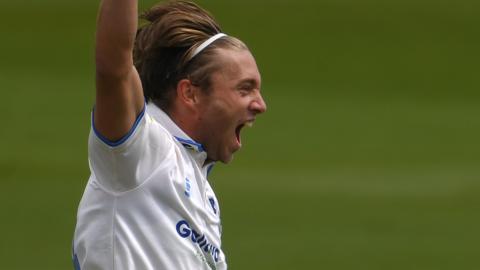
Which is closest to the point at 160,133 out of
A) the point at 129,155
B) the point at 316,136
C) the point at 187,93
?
the point at 129,155

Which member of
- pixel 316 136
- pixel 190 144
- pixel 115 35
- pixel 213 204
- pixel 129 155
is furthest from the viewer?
pixel 316 136

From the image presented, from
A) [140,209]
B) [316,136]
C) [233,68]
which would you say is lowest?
[316,136]

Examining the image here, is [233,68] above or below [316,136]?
above

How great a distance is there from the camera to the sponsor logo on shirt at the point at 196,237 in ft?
11.3

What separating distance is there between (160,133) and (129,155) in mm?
171

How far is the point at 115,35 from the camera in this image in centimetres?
304

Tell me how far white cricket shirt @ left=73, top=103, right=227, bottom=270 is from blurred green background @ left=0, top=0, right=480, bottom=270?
3.91 metres

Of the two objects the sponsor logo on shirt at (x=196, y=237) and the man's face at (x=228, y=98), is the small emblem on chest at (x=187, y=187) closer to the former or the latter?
the sponsor logo on shirt at (x=196, y=237)

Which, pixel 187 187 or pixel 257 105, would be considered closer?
pixel 187 187

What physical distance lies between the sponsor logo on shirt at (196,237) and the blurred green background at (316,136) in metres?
3.73

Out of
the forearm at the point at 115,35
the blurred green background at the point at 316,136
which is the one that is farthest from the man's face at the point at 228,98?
the blurred green background at the point at 316,136

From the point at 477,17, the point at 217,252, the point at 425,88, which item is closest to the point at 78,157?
the point at 425,88

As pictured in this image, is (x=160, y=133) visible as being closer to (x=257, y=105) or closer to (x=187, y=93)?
(x=187, y=93)

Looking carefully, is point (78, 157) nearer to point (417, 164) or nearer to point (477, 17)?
point (417, 164)
